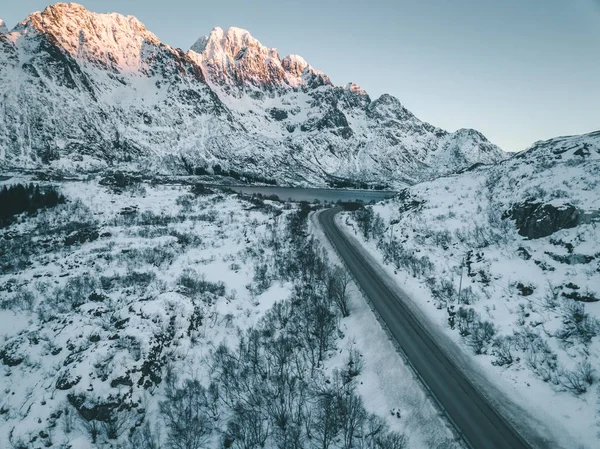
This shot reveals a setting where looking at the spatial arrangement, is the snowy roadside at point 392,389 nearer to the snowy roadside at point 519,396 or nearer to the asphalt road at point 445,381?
the asphalt road at point 445,381

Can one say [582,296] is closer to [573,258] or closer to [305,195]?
[573,258]

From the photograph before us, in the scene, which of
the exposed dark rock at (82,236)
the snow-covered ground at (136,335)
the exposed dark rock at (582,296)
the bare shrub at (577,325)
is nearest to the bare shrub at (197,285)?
the snow-covered ground at (136,335)

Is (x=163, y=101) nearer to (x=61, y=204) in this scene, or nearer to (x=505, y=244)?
(x=61, y=204)

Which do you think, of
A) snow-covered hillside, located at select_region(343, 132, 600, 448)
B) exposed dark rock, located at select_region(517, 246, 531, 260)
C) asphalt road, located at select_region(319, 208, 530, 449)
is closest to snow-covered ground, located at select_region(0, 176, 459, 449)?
asphalt road, located at select_region(319, 208, 530, 449)

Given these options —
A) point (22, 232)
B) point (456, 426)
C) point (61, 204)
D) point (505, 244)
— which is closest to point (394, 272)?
point (505, 244)

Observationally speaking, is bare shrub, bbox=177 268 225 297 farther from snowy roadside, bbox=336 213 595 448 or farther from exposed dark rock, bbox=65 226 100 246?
exposed dark rock, bbox=65 226 100 246

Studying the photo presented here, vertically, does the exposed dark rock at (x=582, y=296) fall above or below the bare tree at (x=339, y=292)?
above

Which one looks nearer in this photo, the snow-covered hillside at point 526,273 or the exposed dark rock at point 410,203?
the snow-covered hillside at point 526,273
